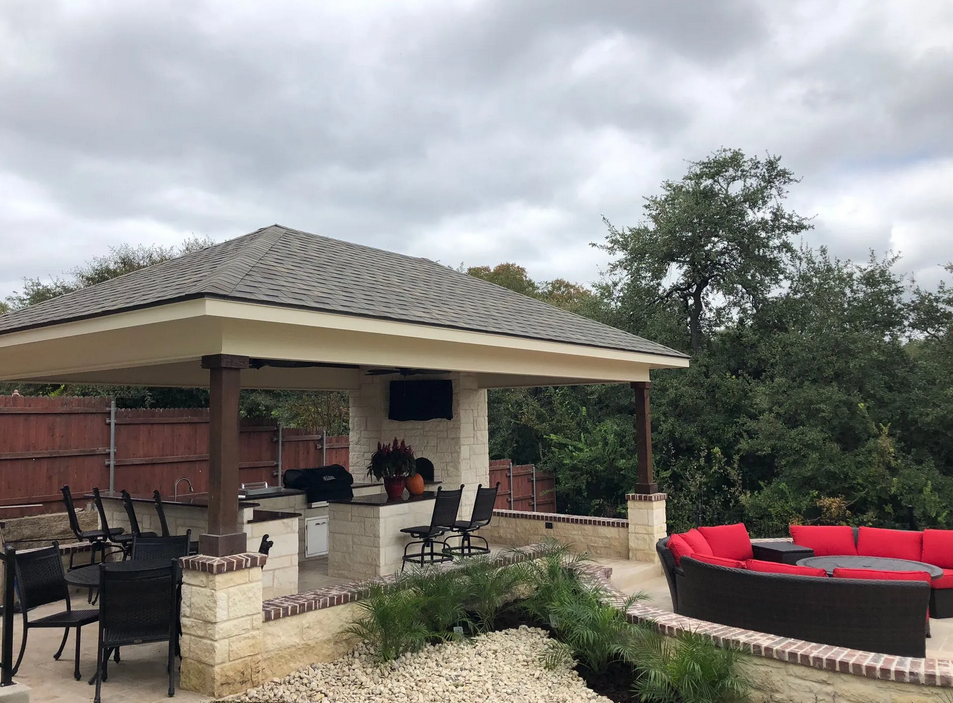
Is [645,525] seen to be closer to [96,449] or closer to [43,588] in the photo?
[43,588]

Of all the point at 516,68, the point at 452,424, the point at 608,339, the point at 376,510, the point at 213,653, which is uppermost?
the point at 516,68

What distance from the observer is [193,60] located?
1077 centimetres

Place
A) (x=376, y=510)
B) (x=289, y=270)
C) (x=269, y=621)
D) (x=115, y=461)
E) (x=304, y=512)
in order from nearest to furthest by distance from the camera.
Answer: (x=269, y=621)
(x=289, y=270)
(x=376, y=510)
(x=304, y=512)
(x=115, y=461)

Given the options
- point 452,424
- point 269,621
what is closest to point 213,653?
point 269,621

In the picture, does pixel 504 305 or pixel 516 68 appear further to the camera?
pixel 516 68

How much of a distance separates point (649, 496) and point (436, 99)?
855 centimetres

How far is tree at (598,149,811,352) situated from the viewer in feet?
48.2

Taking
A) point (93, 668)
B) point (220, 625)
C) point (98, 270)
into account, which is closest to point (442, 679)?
point (220, 625)

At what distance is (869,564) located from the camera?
7547 millimetres

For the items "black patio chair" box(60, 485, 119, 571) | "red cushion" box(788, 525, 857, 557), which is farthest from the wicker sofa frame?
"black patio chair" box(60, 485, 119, 571)

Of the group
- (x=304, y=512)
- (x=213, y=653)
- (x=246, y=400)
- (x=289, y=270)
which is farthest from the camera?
(x=246, y=400)

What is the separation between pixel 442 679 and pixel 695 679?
1.84m

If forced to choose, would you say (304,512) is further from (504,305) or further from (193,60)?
(193,60)

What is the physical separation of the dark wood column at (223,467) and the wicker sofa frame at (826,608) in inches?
167
